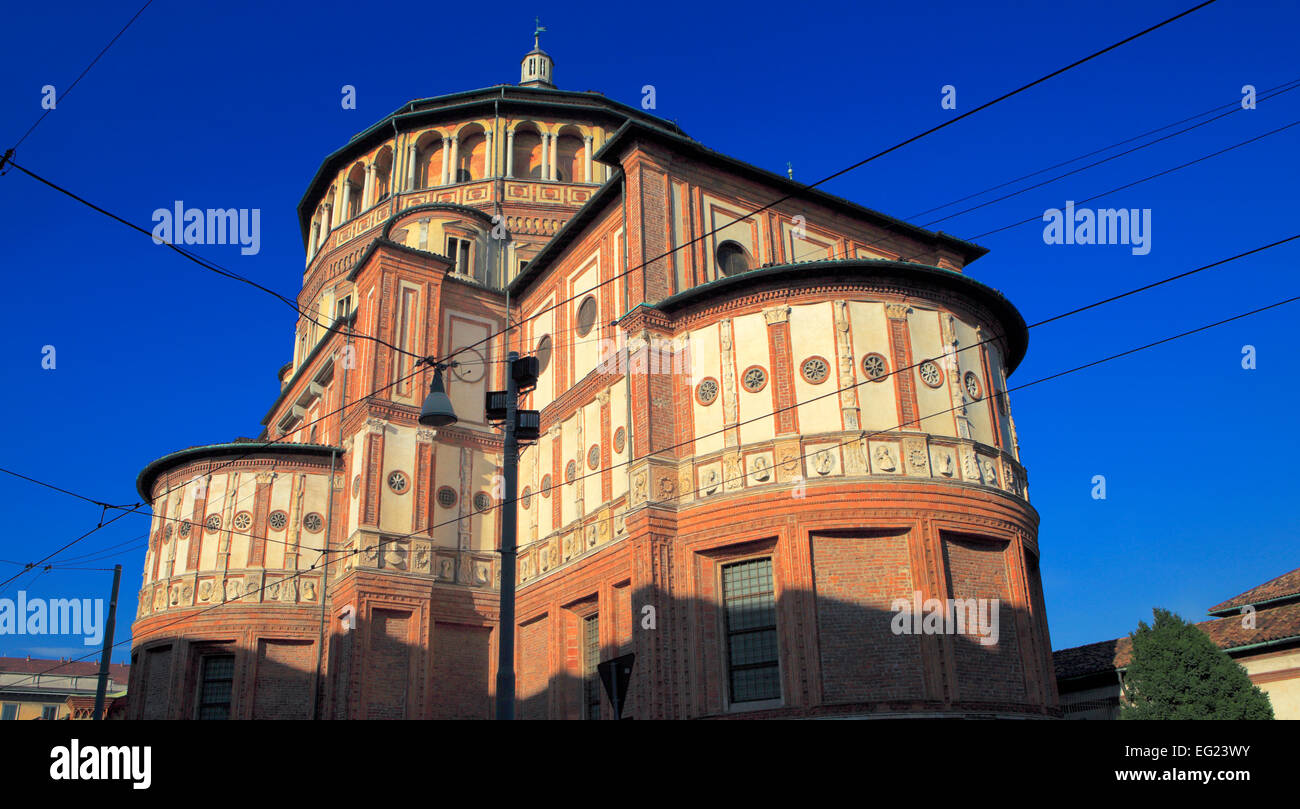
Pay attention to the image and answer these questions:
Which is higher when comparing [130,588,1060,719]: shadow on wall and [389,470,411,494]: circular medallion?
[389,470,411,494]: circular medallion

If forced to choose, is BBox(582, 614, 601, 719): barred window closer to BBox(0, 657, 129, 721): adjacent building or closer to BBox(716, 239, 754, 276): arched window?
BBox(716, 239, 754, 276): arched window

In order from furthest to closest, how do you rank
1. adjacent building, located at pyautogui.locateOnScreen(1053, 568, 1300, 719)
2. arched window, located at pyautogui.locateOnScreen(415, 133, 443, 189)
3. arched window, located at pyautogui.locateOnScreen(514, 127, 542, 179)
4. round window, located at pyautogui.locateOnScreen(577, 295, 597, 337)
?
1. arched window, located at pyautogui.locateOnScreen(415, 133, 443, 189)
2. arched window, located at pyautogui.locateOnScreen(514, 127, 542, 179)
3. round window, located at pyautogui.locateOnScreen(577, 295, 597, 337)
4. adjacent building, located at pyautogui.locateOnScreen(1053, 568, 1300, 719)

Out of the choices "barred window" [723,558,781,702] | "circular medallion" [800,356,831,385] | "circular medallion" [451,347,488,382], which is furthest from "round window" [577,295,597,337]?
"barred window" [723,558,781,702]

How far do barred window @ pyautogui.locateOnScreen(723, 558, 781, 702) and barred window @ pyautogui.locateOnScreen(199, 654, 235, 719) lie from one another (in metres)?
15.9

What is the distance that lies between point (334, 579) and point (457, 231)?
12.7m

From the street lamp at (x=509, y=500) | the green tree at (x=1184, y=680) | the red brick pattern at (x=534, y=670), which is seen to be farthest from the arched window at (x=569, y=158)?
the green tree at (x=1184, y=680)

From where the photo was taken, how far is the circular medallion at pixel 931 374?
22.1 metres

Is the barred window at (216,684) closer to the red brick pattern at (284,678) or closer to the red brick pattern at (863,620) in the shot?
the red brick pattern at (284,678)

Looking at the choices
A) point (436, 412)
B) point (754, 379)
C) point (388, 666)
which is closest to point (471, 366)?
point (388, 666)

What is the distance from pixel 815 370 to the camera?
71.7ft

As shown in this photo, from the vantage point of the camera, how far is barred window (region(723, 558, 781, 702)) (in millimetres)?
20031

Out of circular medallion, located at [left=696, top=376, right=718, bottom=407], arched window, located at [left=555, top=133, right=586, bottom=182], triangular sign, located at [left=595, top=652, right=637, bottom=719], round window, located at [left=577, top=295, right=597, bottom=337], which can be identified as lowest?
triangular sign, located at [left=595, top=652, right=637, bottom=719]

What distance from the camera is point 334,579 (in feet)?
91.7

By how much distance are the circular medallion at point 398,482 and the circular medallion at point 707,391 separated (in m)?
9.70
